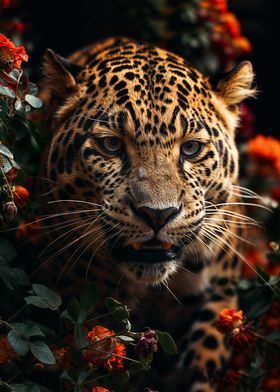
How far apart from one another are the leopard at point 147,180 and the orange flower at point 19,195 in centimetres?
51

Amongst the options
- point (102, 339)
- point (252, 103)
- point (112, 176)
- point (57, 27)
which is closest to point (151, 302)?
point (112, 176)

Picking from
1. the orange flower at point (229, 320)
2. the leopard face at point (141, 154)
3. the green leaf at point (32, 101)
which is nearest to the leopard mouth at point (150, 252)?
the leopard face at point (141, 154)

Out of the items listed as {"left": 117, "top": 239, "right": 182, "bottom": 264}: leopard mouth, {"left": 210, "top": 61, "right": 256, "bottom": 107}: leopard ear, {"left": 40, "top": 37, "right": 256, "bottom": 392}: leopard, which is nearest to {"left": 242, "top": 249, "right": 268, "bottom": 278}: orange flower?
{"left": 40, "top": 37, "right": 256, "bottom": 392}: leopard

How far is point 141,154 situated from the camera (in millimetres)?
4461

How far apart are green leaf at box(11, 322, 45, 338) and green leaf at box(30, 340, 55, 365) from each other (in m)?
0.04

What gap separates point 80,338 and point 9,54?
131cm

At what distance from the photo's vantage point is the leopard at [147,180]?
173 inches

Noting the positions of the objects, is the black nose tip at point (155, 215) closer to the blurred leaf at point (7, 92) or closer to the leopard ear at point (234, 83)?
the blurred leaf at point (7, 92)

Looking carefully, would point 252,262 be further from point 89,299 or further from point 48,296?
point 48,296

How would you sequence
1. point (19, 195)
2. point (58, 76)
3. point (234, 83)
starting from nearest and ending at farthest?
1. point (19, 195)
2. point (58, 76)
3. point (234, 83)

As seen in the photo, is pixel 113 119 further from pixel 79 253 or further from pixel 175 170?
pixel 79 253

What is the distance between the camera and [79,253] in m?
4.98

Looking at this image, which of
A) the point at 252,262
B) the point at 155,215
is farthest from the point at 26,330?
the point at 252,262

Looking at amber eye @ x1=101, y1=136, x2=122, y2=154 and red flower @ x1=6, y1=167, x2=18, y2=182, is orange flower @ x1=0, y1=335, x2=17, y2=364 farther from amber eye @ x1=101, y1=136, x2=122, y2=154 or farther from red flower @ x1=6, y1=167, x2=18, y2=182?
amber eye @ x1=101, y1=136, x2=122, y2=154
